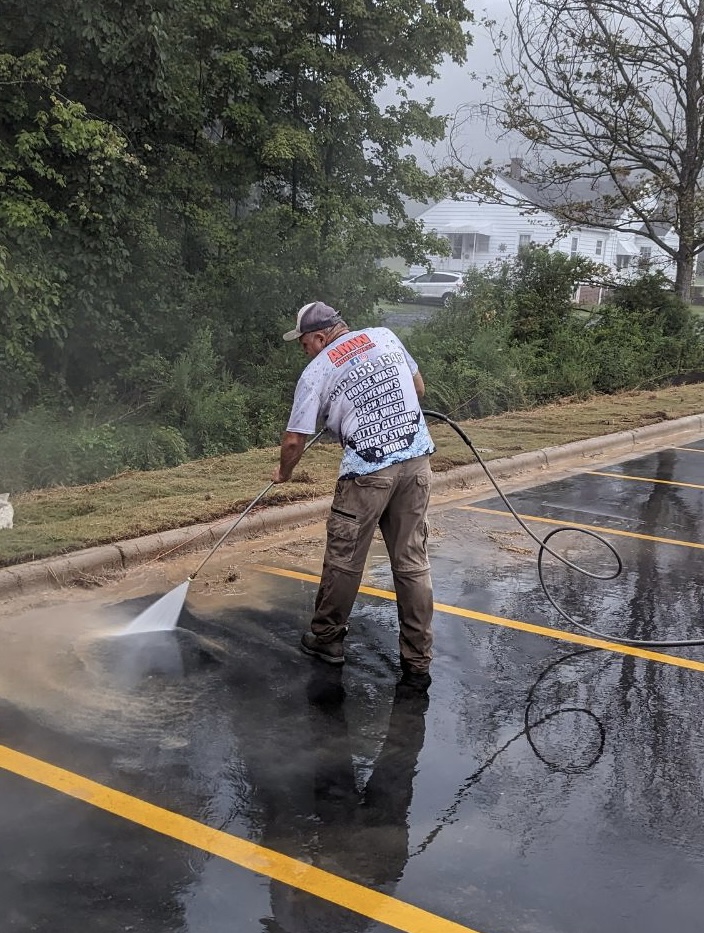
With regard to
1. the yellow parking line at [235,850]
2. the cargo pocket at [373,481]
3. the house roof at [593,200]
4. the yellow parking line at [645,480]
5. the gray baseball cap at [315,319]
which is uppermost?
the house roof at [593,200]

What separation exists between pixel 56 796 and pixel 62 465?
640 cm

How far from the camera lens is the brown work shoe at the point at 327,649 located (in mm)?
4988

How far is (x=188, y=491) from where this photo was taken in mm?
7980

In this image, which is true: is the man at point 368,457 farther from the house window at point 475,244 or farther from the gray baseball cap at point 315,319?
the house window at point 475,244

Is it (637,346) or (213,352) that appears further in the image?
(637,346)

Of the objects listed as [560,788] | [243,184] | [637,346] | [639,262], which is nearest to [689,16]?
[639,262]

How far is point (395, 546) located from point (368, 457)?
1.65 feet

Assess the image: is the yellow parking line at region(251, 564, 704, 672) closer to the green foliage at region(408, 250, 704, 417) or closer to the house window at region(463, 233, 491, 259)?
the green foliage at region(408, 250, 704, 417)

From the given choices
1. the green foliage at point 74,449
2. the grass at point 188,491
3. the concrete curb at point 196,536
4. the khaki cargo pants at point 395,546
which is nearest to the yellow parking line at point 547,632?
the concrete curb at point 196,536

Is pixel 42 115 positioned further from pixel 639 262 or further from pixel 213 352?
pixel 639 262

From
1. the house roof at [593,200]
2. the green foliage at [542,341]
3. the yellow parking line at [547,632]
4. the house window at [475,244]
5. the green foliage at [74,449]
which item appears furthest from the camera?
the house window at [475,244]

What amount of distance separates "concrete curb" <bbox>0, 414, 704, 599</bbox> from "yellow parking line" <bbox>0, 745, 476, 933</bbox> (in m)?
2.03

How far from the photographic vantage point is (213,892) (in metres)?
3.06

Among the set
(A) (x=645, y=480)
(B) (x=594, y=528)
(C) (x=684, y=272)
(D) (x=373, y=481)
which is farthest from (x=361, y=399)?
(C) (x=684, y=272)
